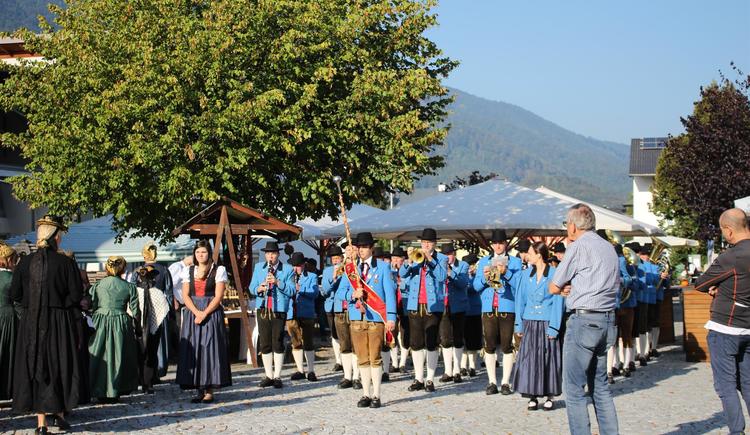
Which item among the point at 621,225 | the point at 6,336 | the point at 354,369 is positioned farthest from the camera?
the point at 621,225

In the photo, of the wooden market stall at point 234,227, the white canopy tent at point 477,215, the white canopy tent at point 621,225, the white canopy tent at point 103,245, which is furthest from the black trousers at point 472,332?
the white canopy tent at point 103,245

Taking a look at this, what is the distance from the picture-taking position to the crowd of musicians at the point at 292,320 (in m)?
10.2

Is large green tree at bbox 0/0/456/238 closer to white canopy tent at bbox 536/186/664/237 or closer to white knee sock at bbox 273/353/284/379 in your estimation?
white canopy tent at bbox 536/186/664/237

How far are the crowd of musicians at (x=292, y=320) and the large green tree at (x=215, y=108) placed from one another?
475cm

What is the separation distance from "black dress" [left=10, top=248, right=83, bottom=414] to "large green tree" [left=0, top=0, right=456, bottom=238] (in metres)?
9.97

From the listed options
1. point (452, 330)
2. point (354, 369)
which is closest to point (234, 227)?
point (354, 369)

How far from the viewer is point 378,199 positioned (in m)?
23.5

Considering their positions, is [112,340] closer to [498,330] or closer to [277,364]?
[277,364]

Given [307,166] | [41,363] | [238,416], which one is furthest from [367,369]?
[307,166]

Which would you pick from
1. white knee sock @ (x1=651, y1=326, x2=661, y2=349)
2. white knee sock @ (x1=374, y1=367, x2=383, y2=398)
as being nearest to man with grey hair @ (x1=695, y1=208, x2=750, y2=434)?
white knee sock @ (x1=374, y1=367, x2=383, y2=398)

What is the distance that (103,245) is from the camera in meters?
24.2

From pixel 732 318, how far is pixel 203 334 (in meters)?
6.22

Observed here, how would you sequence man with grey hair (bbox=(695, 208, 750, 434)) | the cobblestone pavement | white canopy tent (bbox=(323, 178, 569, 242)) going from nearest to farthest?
man with grey hair (bbox=(695, 208, 750, 434)), the cobblestone pavement, white canopy tent (bbox=(323, 178, 569, 242))

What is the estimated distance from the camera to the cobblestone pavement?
34.2 ft
